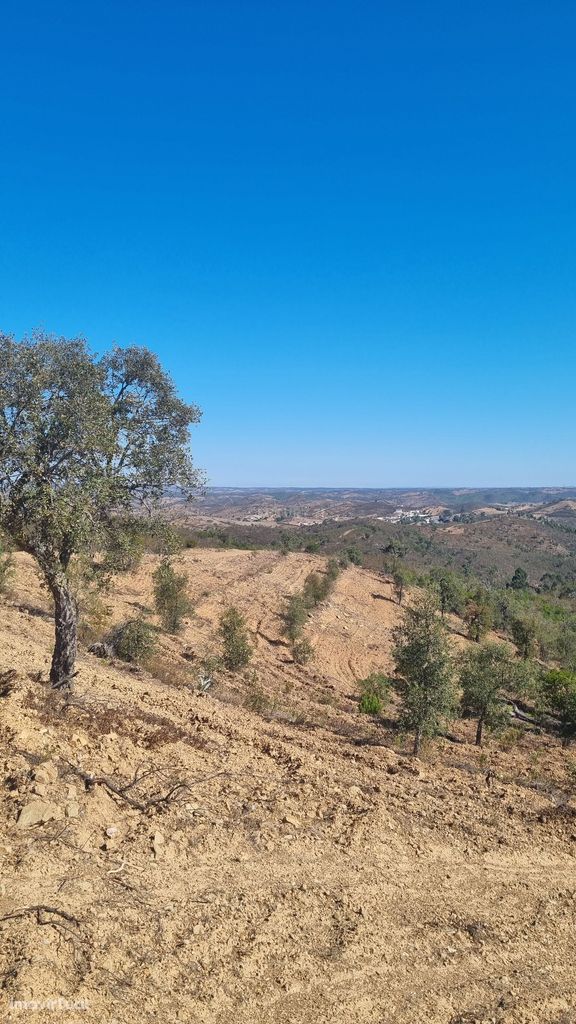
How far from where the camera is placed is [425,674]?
1847 centimetres

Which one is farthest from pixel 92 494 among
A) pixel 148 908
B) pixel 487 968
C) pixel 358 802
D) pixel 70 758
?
pixel 487 968

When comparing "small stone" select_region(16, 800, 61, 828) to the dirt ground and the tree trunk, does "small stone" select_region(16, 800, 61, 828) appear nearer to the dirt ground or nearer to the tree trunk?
the dirt ground

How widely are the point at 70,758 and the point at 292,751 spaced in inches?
204

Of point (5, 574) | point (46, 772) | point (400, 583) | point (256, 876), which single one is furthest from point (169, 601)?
point (400, 583)

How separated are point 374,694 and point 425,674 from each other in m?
11.2

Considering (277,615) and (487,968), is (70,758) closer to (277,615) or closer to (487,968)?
(487,968)

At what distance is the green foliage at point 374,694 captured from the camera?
25672 millimetres

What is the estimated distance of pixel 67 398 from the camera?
10609 millimetres

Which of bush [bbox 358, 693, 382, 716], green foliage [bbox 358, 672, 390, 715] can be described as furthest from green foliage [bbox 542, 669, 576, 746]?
bush [bbox 358, 693, 382, 716]

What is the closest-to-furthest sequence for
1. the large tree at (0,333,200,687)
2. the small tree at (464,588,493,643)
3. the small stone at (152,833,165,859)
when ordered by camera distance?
the small stone at (152,833,165,859)
the large tree at (0,333,200,687)
the small tree at (464,588,493,643)

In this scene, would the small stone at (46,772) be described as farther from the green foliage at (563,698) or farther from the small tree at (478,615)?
the small tree at (478,615)

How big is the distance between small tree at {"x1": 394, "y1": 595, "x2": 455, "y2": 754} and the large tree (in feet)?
36.0

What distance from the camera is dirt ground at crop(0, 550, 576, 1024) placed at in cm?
552

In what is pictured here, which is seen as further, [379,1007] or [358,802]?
[358,802]
